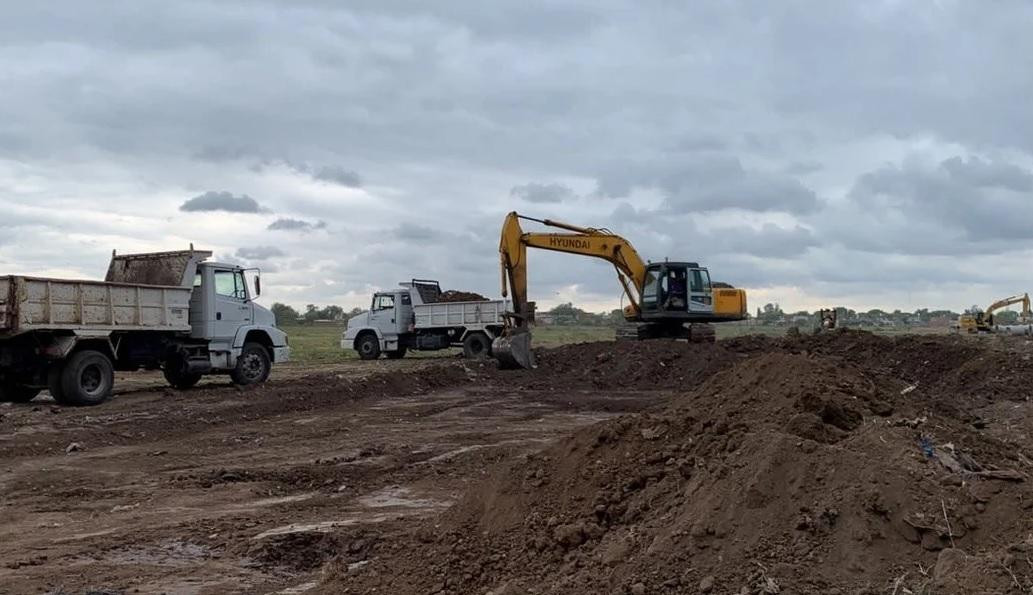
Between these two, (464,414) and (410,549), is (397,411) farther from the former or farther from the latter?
(410,549)

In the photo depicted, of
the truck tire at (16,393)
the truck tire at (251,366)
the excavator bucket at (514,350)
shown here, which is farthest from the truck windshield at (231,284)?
the excavator bucket at (514,350)

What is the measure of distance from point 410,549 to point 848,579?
300 centimetres

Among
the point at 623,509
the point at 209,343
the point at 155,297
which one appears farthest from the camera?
the point at 209,343

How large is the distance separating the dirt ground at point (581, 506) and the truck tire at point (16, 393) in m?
5.04

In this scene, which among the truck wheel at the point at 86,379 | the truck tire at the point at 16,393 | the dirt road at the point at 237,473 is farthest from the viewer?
the truck tire at the point at 16,393

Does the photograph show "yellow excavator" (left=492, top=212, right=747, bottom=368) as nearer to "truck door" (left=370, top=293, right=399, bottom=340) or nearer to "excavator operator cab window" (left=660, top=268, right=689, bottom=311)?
"excavator operator cab window" (left=660, top=268, right=689, bottom=311)

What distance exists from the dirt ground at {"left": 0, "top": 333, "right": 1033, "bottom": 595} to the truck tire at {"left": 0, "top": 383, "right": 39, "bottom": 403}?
198 inches

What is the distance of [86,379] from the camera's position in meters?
17.7

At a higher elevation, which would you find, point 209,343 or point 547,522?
point 209,343

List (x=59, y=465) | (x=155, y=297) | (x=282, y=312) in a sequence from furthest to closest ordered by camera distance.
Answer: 1. (x=282, y=312)
2. (x=155, y=297)
3. (x=59, y=465)

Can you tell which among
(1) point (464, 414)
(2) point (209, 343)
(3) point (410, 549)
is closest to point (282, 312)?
(2) point (209, 343)

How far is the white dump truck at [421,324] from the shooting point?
31.9 metres

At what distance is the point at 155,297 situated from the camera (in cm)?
1909

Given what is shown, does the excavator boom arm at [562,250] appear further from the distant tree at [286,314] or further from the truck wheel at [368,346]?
the distant tree at [286,314]
